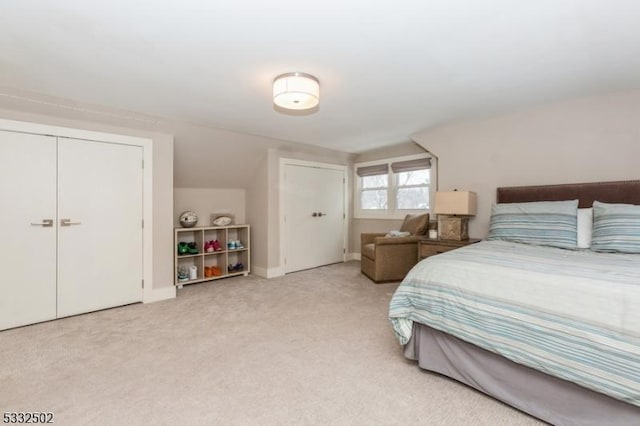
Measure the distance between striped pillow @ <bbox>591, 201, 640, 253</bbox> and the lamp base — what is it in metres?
1.24

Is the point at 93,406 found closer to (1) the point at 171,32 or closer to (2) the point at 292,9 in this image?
(1) the point at 171,32

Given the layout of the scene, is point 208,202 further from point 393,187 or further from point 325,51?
point 325,51

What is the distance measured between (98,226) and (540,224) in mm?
4230

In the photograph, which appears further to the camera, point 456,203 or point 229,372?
point 456,203

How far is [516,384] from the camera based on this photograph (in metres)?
1.56

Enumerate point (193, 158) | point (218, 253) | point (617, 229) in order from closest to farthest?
1. point (617, 229)
2. point (193, 158)
3. point (218, 253)

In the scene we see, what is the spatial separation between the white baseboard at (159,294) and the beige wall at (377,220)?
10.4 ft

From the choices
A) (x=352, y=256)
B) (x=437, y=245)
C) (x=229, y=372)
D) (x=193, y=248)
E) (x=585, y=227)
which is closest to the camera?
(x=229, y=372)

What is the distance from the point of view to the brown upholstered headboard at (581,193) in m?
→ 2.70

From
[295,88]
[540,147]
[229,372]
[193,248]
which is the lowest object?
[229,372]

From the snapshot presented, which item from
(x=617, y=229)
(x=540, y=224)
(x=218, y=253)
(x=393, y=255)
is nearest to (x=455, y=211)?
(x=540, y=224)

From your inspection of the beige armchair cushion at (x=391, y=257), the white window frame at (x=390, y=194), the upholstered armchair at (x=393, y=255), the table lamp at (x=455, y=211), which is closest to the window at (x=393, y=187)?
the white window frame at (x=390, y=194)

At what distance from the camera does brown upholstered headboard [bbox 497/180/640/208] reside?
270cm

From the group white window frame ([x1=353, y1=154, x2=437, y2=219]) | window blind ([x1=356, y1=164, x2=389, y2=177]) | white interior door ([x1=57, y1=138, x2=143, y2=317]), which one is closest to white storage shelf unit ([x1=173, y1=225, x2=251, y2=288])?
white interior door ([x1=57, y1=138, x2=143, y2=317])
